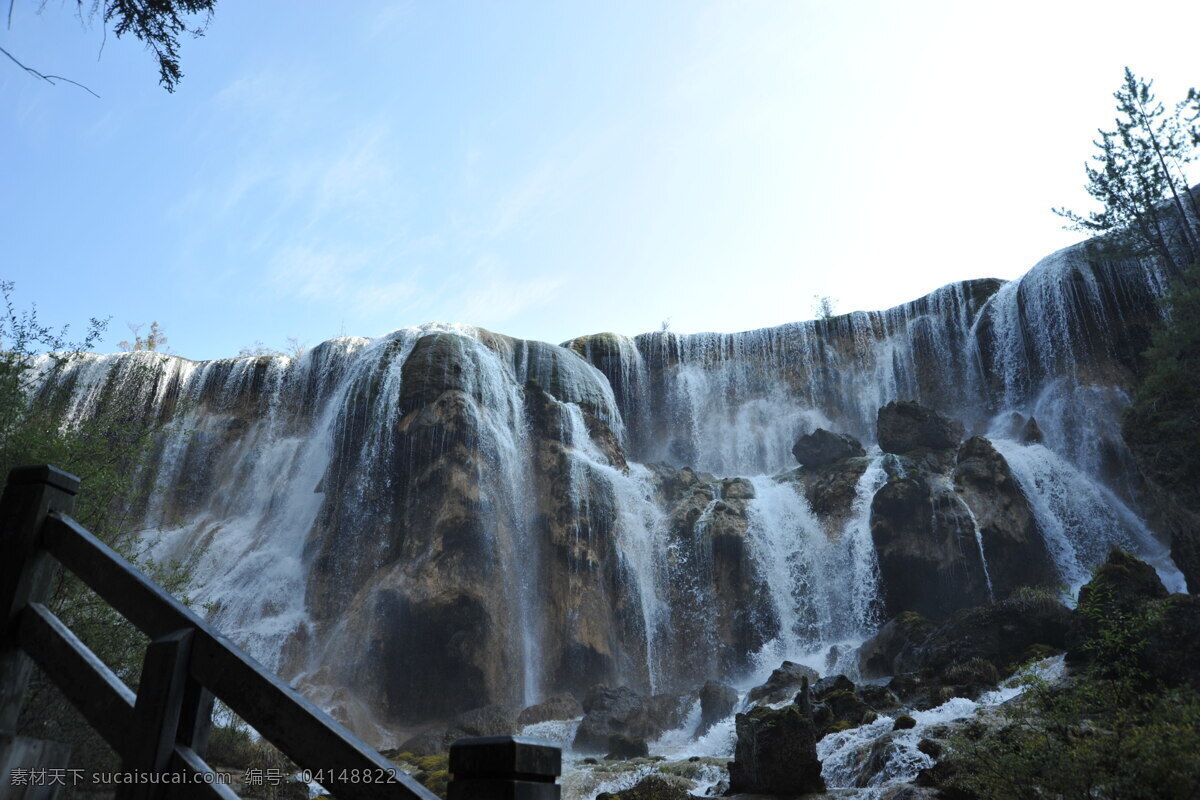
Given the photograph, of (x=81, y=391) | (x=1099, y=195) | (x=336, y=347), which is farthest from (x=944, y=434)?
(x=81, y=391)

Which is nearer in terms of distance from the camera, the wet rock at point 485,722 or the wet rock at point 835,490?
the wet rock at point 485,722

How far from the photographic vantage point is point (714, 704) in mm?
21578

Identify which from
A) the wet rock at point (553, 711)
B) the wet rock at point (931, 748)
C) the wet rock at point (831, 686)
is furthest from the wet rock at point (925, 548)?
the wet rock at point (931, 748)

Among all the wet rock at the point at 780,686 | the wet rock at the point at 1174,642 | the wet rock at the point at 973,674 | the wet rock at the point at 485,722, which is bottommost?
the wet rock at the point at 485,722

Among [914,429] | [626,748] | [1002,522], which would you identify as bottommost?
[626,748]

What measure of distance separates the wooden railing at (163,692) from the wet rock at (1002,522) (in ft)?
86.9

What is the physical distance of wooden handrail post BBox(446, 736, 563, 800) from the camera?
199 cm

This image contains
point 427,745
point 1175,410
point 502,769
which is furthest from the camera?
point 1175,410

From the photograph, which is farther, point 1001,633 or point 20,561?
point 1001,633

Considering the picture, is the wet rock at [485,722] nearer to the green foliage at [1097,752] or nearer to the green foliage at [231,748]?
the green foliage at [231,748]

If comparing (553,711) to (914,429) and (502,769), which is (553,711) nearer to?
(914,429)

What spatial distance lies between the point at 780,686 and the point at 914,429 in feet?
47.2

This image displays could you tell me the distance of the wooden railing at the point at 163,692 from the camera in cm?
204

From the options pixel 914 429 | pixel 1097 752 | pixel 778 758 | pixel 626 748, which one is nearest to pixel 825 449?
pixel 914 429
